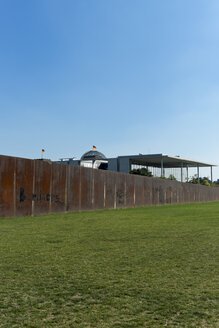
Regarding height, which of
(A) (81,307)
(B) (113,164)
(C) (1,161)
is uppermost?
(B) (113,164)

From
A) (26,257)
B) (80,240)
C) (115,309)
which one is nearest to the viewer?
(115,309)

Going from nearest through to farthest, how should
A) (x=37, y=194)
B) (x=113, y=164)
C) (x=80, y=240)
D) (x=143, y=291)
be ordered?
1. (x=143, y=291)
2. (x=80, y=240)
3. (x=37, y=194)
4. (x=113, y=164)

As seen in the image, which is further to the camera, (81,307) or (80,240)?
(80,240)

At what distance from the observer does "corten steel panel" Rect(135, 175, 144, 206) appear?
1096 inches

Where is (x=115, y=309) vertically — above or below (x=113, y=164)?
below

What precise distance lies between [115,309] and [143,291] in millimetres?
641

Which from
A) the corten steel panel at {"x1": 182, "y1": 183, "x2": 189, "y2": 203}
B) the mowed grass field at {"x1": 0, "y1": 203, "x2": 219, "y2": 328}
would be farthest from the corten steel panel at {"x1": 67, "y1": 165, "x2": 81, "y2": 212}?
the corten steel panel at {"x1": 182, "y1": 183, "x2": 189, "y2": 203}

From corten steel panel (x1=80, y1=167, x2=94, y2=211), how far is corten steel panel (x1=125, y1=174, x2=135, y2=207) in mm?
5455

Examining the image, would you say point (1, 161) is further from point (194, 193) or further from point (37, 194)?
point (194, 193)

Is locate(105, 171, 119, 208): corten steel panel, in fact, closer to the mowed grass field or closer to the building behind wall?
the mowed grass field

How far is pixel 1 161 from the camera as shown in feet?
47.1

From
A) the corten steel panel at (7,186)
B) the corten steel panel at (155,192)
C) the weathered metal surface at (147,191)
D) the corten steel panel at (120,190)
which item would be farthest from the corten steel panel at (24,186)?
the corten steel panel at (155,192)

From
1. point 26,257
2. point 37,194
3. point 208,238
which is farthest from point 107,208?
point 26,257

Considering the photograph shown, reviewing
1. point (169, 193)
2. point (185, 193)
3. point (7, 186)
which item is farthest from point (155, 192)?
point (7, 186)
